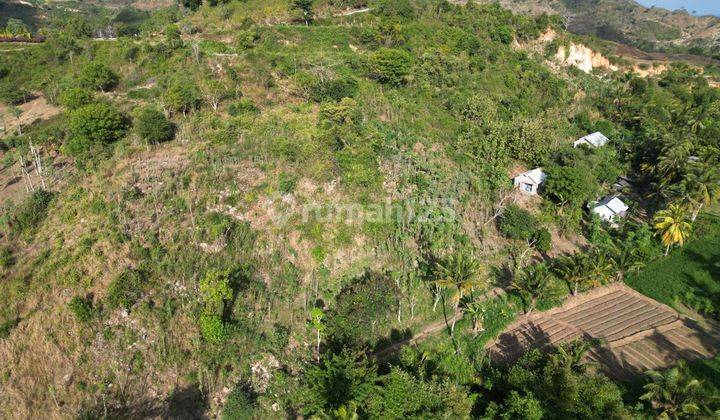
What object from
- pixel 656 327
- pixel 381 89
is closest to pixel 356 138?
pixel 381 89

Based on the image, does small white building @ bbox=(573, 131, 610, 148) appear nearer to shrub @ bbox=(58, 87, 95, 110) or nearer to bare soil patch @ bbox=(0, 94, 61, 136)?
shrub @ bbox=(58, 87, 95, 110)

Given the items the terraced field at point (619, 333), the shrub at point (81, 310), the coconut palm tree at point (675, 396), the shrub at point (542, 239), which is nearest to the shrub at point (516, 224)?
the shrub at point (542, 239)

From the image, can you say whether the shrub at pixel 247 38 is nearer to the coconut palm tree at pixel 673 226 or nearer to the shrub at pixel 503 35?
the shrub at pixel 503 35

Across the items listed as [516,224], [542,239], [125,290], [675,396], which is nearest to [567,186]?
[542,239]

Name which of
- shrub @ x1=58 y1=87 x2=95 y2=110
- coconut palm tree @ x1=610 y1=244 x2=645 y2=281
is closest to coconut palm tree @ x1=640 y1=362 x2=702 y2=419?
coconut palm tree @ x1=610 y1=244 x2=645 y2=281

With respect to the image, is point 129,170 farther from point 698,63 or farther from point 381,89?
point 698,63
